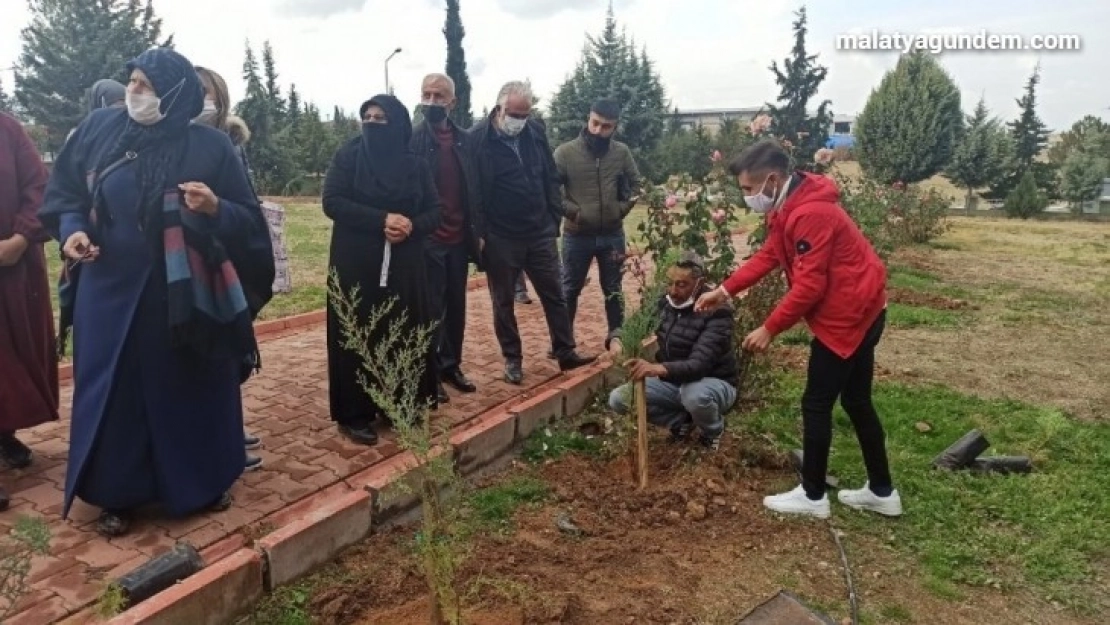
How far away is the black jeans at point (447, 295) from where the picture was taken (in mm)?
4691

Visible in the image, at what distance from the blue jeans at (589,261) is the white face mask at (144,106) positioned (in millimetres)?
3093

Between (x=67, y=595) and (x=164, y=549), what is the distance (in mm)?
364

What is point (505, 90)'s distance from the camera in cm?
500

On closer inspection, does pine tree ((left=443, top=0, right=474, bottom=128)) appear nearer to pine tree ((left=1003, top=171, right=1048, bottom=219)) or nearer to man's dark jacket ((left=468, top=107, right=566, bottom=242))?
pine tree ((left=1003, top=171, right=1048, bottom=219))

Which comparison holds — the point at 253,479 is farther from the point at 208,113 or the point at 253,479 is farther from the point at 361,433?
the point at 208,113

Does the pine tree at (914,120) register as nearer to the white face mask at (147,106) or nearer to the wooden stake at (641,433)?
the wooden stake at (641,433)

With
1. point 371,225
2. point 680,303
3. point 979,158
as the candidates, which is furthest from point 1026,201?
point 371,225

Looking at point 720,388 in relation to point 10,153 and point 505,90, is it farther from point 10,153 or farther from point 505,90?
point 10,153

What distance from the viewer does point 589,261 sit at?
5758 mm

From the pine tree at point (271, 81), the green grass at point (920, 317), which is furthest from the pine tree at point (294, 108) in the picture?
the green grass at point (920, 317)

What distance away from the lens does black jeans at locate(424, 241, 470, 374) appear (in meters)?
4.69

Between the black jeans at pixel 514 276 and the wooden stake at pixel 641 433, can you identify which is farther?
the black jeans at pixel 514 276

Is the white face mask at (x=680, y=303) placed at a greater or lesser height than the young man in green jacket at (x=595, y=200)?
lesser

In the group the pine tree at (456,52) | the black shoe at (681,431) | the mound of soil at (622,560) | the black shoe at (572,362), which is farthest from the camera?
the pine tree at (456,52)
